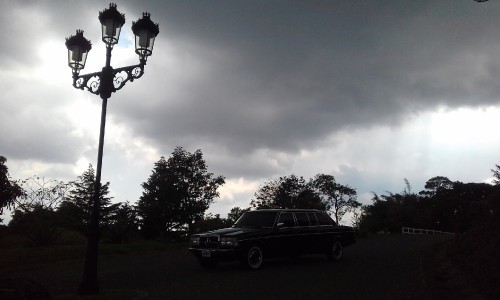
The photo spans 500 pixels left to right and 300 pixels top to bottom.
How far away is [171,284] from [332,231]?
6864 mm

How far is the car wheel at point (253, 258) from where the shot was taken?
1177 cm

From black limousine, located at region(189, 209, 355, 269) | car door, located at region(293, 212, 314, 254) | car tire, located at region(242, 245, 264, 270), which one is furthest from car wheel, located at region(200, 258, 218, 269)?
car door, located at region(293, 212, 314, 254)

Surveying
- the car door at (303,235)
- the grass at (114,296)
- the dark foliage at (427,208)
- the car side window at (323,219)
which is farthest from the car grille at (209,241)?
the dark foliage at (427,208)

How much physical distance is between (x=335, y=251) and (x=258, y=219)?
3.22m

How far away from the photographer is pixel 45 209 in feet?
64.0

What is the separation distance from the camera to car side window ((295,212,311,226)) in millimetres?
13719

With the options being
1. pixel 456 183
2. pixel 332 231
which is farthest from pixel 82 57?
pixel 456 183

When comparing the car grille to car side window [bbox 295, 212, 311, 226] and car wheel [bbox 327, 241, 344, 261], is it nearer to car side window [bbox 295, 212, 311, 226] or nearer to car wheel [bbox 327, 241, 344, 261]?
car side window [bbox 295, 212, 311, 226]

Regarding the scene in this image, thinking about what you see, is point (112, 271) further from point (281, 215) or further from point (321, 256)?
point (321, 256)

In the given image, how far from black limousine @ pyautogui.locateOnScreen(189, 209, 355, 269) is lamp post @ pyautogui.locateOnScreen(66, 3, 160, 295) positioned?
13.3 ft

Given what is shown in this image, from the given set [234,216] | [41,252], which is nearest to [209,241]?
[41,252]

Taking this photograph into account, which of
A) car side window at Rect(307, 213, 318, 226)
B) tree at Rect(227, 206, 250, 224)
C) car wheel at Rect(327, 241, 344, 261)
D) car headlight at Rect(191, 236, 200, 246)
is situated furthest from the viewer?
tree at Rect(227, 206, 250, 224)

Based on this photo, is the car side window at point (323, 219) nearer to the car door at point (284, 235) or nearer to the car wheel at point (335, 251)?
the car wheel at point (335, 251)

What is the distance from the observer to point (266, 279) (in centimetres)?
1015
